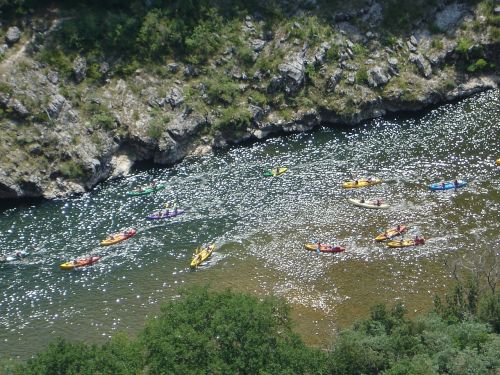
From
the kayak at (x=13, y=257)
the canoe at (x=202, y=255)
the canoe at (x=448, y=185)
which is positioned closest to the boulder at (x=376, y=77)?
the canoe at (x=448, y=185)

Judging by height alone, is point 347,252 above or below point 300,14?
below

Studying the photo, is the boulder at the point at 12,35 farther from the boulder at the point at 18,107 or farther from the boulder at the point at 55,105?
the boulder at the point at 55,105

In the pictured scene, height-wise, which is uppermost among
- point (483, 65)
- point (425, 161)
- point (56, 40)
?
point (56, 40)

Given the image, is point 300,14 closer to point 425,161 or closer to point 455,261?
point 425,161

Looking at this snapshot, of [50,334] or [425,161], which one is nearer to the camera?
[50,334]

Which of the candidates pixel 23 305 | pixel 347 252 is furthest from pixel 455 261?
pixel 23 305

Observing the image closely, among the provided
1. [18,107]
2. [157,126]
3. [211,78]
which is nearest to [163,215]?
[157,126]
